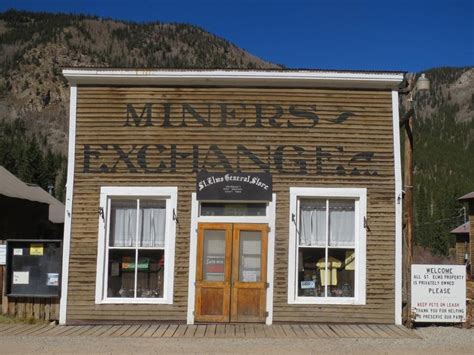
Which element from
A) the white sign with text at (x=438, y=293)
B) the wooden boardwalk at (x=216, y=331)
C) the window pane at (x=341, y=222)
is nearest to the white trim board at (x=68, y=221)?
the wooden boardwalk at (x=216, y=331)

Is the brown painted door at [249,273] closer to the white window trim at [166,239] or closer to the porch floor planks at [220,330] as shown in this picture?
the porch floor planks at [220,330]

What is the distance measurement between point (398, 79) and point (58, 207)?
21.3m

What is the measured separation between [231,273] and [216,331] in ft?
4.18

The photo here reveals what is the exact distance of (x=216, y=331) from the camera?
11297mm

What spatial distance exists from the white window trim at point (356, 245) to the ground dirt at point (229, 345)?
150cm

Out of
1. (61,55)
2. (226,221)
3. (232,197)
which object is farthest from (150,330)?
(61,55)

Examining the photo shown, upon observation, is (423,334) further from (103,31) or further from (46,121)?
(103,31)

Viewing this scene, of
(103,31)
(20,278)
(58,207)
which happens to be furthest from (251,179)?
(103,31)

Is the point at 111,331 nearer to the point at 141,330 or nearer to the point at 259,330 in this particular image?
the point at 141,330

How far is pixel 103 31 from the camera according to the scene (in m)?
186

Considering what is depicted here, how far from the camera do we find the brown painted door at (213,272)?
12.0 metres

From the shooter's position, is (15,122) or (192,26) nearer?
(15,122)

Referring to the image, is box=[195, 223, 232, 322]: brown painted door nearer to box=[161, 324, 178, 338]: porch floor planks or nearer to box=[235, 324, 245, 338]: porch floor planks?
box=[235, 324, 245, 338]: porch floor planks

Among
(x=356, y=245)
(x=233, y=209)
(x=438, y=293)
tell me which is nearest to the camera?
(x=438, y=293)
